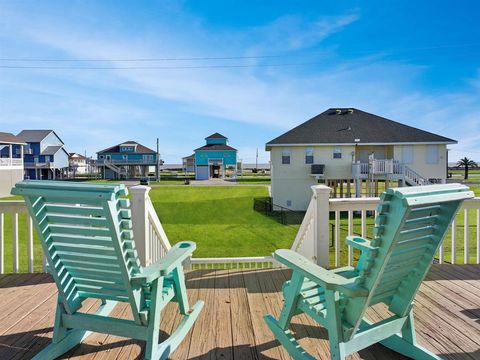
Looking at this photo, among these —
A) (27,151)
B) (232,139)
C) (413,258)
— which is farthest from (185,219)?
(27,151)

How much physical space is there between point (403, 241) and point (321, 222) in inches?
76.8

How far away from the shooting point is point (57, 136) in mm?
40031

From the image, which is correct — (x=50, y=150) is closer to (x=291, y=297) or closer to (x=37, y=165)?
(x=37, y=165)

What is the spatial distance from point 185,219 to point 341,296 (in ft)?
39.3

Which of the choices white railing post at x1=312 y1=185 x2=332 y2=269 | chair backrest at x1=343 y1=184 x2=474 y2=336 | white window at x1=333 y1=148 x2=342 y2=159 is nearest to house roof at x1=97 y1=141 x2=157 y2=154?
white window at x1=333 y1=148 x2=342 y2=159

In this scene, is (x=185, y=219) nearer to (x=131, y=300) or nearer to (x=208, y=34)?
(x=208, y=34)

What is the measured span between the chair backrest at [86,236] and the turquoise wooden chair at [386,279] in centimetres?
95

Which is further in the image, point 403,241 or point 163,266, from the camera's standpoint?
point 163,266

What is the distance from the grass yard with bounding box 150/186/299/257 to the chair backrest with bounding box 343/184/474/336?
21.3 feet

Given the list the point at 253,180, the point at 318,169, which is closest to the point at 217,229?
the point at 318,169

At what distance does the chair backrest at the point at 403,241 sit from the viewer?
136 cm

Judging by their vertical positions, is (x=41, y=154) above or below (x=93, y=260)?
above

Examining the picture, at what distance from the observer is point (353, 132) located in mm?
17734

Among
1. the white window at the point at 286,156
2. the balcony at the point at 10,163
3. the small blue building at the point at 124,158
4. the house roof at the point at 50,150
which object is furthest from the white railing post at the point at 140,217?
the house roof at the point at 50,150
